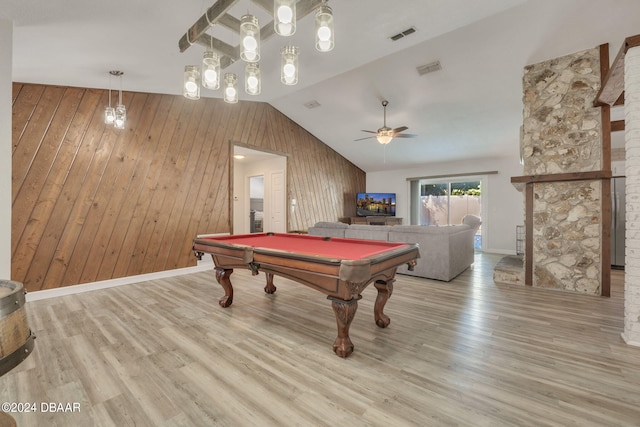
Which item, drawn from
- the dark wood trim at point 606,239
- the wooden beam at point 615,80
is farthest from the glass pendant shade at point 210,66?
the dark wood trim at point 606,239

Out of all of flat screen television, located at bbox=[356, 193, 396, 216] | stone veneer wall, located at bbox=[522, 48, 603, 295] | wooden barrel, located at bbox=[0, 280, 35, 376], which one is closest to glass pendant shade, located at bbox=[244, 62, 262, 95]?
wooden barrel, located at bbox=[0, 280, 35, 376]

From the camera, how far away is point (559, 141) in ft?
12.0

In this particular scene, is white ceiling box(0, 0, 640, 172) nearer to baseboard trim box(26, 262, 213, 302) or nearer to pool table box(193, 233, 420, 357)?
pool table box(193, 233, 420, 357)

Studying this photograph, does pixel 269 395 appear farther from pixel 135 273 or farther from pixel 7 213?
pixel 135 273

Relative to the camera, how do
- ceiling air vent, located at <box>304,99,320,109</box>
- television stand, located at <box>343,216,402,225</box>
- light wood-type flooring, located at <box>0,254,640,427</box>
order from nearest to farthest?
light wood-type flooring, located at <box>0,254,640,427</box>, ceiling air vent, located at <box>304,99,320,109</box>, television stand, located at <box>343,216,402,225</box>

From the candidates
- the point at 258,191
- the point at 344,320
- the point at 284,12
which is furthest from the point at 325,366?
the point at 258,191

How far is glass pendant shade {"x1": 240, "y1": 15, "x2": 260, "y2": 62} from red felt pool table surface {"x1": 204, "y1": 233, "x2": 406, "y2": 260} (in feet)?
4.68

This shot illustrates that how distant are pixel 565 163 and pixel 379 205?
195 inches

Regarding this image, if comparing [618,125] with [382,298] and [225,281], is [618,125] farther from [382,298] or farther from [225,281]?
[225,281]

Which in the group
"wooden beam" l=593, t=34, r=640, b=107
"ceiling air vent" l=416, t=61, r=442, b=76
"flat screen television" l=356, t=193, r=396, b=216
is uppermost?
"ceiling air vent" l=416, t=61, r=442, b=76

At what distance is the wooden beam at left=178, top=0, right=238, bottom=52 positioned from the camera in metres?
1.70

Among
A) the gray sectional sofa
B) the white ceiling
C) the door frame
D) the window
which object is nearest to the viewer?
the white ceiling

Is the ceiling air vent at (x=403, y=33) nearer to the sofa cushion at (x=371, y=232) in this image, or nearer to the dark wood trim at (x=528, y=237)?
the sofa cushion at (x=371, y=232)

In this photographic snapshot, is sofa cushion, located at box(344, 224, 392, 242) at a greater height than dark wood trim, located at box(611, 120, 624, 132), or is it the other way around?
dark wood trim, located at box(611, 120, 624, 132)
